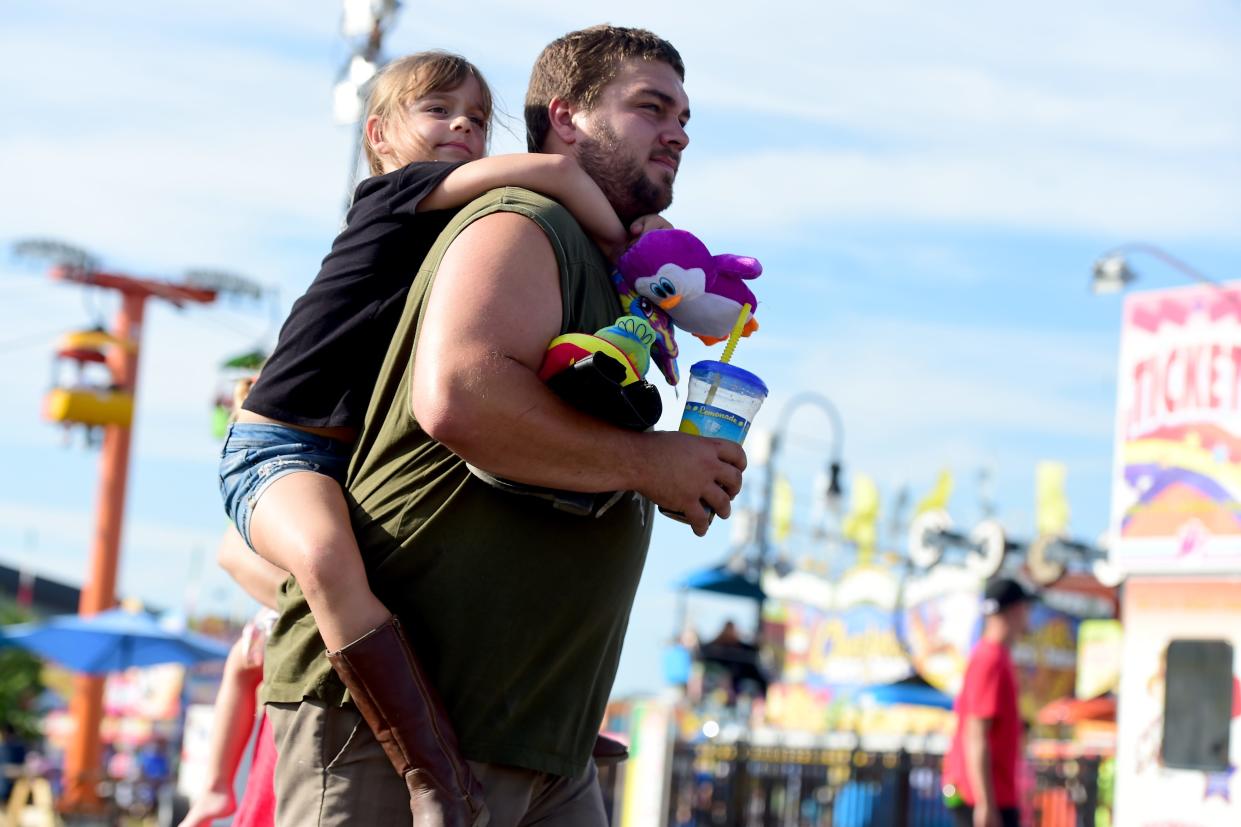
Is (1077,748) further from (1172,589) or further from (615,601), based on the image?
(615,601)

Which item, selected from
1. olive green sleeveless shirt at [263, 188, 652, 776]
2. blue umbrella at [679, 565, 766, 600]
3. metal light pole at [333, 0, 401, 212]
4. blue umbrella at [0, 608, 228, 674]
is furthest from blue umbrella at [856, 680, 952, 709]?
olive green sleeveless shirt at [263, 188, 652, 776]

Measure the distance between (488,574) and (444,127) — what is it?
4.24 ft

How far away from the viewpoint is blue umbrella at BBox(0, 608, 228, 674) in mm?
18109

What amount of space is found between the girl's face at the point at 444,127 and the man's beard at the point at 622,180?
58 centimetres

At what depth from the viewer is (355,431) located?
2.98m

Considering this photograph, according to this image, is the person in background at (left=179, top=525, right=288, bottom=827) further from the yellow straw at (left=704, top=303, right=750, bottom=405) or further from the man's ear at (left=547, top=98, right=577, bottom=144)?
the yellow straw at (left=704, top=303, right=750, bottom=405)

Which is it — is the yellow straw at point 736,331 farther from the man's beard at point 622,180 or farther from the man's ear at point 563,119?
the man's ear at point 563,119

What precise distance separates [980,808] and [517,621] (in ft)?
17.8

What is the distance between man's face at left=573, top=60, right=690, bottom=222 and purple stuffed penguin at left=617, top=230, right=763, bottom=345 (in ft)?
0.66

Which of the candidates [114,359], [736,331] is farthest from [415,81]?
[114,359]

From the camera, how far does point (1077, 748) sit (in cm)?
2464

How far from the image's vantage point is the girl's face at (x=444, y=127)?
3516 mm

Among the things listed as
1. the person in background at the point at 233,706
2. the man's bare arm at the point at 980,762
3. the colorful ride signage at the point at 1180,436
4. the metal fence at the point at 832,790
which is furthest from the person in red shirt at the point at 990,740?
the metal fence at the point at 832,790

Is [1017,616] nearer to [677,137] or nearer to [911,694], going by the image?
[677,137]
